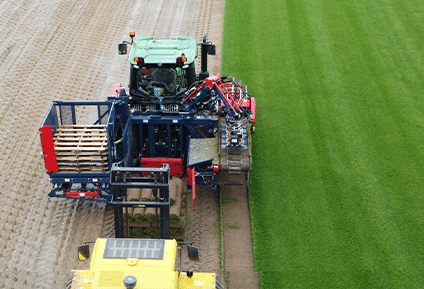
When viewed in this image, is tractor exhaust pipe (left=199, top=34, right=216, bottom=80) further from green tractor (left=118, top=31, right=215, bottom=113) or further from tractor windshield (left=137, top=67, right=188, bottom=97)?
tractor windshield (left=137, top=67, right=188, bottom=97)

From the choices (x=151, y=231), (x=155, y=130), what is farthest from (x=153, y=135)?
(x=151, y=231)

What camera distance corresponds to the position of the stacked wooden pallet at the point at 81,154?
12414mm

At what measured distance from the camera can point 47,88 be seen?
1855 centimetres

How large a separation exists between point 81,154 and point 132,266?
175 inches

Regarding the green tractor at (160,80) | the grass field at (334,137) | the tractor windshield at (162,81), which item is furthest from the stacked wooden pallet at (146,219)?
the tractor windshield at (162,81)

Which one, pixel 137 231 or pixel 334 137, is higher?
pixel 137 231

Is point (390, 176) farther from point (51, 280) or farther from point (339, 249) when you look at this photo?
point (51, 280)

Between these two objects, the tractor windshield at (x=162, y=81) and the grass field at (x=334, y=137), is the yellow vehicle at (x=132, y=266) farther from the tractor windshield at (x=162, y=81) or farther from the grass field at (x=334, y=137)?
the tractor windshield at (x=162, y=81)

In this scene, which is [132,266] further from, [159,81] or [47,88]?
[47,88]

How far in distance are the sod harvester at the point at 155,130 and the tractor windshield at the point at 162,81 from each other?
0.03m

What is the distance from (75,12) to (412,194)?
54.5 feet

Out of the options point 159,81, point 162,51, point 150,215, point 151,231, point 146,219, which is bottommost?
point 151,231

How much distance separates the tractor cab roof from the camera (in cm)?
1397

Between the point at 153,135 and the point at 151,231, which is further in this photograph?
the point at 153,135
